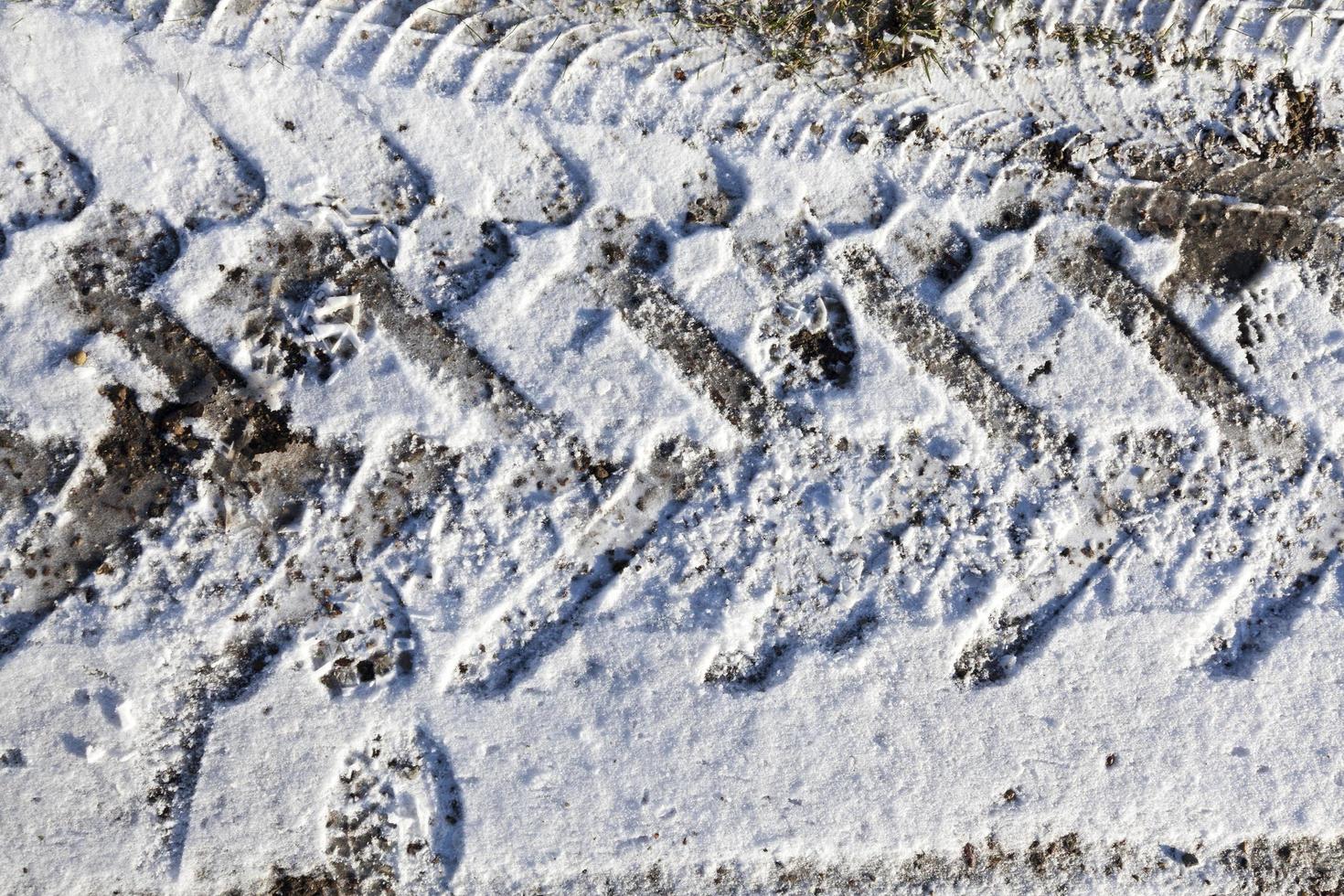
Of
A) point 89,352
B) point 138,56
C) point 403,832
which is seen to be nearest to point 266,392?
point 89,352

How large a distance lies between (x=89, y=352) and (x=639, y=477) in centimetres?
147

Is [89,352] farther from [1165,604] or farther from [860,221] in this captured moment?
[1165,604]

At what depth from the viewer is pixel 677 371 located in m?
2.18

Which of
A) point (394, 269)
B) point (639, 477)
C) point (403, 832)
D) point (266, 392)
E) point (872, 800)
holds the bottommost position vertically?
point (403, 832)

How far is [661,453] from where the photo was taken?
2186mm

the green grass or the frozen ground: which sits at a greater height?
the green grass

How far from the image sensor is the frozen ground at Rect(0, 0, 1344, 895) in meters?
2.11

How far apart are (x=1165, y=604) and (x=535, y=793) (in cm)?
180

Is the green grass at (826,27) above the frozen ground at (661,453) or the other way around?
above

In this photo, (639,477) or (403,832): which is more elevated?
(639,477)

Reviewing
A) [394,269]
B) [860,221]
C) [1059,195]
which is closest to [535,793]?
[394,269]

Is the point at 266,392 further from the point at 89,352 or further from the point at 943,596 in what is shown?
the point at 943,596

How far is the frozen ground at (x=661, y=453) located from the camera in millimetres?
2113

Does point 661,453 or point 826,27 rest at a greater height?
point 826,27
